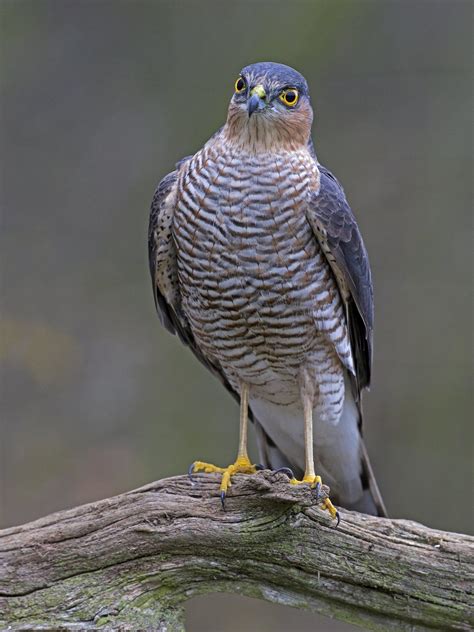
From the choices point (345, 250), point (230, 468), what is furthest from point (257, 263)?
point (230, 468)

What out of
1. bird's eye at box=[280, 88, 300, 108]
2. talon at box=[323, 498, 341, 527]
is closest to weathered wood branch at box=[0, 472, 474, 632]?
talon at box=[323, 498, 341, 527]

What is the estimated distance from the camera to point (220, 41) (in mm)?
6535

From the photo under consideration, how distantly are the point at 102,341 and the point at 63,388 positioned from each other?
1.36ft

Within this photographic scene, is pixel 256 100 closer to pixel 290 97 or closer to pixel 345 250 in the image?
pixel 290 97

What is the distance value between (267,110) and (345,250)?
641 millimetres

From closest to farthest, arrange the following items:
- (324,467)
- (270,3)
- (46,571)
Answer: (46,571) < (324,467) < (270,3)

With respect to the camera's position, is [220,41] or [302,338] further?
[220,41]

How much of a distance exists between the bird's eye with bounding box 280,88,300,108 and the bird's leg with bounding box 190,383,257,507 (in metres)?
1.24

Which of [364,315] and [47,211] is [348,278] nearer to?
[364,315]

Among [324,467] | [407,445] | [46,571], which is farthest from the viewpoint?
[407,445]

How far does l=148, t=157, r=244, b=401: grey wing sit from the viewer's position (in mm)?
3977

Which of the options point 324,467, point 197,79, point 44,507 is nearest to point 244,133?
point 324,467

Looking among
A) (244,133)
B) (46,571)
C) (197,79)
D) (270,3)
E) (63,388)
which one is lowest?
(46,571)

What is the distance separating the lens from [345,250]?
381 cm
